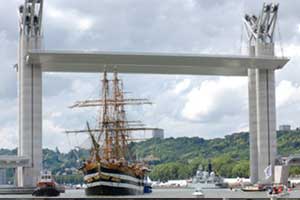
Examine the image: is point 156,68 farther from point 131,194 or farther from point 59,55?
point 131,194

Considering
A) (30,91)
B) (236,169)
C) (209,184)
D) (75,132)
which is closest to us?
(75,132)

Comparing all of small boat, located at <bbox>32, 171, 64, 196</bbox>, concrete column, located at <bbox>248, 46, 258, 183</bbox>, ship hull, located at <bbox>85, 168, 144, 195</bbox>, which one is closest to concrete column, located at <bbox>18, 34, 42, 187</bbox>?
small boat, located at <bbox>32, 171, 64, 196</bbox>

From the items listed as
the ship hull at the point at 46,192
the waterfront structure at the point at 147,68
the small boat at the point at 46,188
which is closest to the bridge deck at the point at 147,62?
the waterfront structure at the point at 147,68

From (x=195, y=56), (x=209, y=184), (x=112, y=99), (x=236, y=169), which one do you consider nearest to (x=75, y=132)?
(x=112, y=99)

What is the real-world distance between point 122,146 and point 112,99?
648cm

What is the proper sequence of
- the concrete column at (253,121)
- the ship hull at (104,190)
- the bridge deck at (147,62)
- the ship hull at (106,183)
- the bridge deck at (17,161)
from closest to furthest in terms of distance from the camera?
the ship hull at (104,190) < the ship hull at (106,183) < the bridge deck at (17,161) < the bridge deck at (147,62) < the concrete column at (253,121)

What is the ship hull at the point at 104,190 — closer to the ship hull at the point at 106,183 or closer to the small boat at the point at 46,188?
the ship hull at the point at 106,183

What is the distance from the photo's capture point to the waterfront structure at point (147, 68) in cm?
11769

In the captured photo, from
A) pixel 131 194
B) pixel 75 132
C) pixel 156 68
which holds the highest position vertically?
pixel 156 68

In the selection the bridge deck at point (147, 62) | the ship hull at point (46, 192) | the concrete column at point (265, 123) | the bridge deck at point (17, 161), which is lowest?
the ship hull at point (46, 192)

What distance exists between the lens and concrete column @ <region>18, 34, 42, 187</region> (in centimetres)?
11662

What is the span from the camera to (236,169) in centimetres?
19950

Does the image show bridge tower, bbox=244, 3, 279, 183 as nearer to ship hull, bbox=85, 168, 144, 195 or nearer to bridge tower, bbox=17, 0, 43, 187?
bridge tower, bbox=17, 0, 43, 187

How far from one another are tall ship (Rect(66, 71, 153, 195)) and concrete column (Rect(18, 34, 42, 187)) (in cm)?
1265
